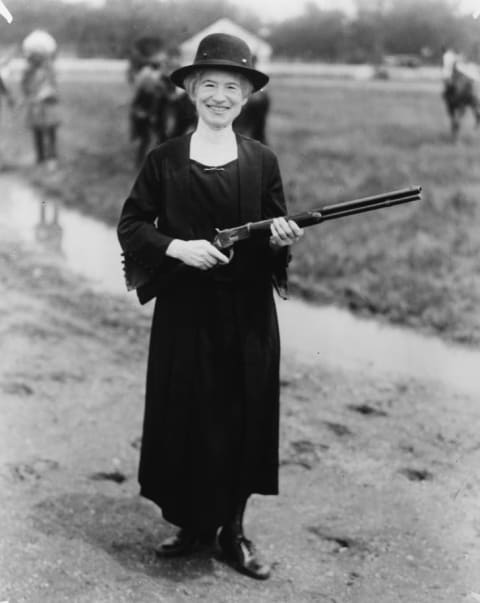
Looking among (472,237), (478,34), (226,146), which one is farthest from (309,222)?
(472,237)

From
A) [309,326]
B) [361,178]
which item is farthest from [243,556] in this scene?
[361,178]

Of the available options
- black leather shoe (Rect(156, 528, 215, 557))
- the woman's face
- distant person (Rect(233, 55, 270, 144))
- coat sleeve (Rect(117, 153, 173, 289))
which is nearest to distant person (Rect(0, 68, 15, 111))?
distant person (Rect(233, 55, 270, 144))

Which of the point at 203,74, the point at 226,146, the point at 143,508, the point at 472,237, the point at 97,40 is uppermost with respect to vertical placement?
the point at 97,40

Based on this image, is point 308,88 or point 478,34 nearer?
point 478,34

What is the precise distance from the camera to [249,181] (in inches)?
124

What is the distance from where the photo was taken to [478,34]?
558 centimetres

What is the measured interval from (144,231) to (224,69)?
0.65 metres

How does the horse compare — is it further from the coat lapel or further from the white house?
the coat lapel

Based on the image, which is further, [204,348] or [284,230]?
[204,348]

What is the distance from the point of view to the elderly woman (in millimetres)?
3111

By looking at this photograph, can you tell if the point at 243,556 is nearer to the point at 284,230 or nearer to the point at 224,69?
the point at 284,230

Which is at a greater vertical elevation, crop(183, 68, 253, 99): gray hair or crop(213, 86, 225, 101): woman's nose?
crop(183, 68, 253, 99): gray hair

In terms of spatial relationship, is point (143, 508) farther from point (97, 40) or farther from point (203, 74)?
point (97, 40)

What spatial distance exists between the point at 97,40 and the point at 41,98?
79 cm
